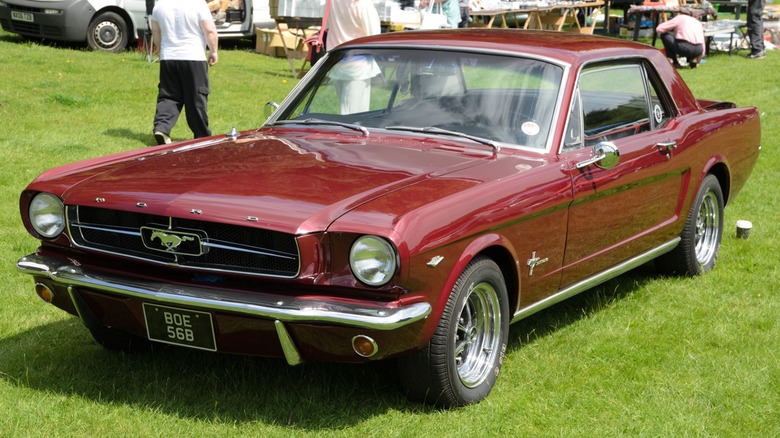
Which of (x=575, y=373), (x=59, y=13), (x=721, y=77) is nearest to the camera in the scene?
(x=575, y=373)

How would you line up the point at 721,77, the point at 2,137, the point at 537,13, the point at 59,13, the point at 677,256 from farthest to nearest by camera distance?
the point at 537,13 → the point at 721,77 → the point at 59,13 → the point at 2,137 → the point at 677,256

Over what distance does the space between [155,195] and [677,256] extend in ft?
11.5

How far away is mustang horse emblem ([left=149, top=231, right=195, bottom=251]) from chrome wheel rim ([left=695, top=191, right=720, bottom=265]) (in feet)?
12.1

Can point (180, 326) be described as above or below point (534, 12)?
below

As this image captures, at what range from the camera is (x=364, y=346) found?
4074mm

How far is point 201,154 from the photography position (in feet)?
16.9

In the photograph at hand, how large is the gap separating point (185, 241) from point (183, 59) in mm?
6299

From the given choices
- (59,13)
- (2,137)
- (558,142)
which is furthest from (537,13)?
(558,142)

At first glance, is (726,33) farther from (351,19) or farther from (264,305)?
(264,305)

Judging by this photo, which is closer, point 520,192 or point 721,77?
point 520,192

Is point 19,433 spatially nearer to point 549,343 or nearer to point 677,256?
point 549,343

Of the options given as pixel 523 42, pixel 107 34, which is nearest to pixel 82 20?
pixel 107 34

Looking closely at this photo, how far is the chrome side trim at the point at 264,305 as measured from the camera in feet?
13.0

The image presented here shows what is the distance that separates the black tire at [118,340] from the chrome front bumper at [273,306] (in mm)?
651
